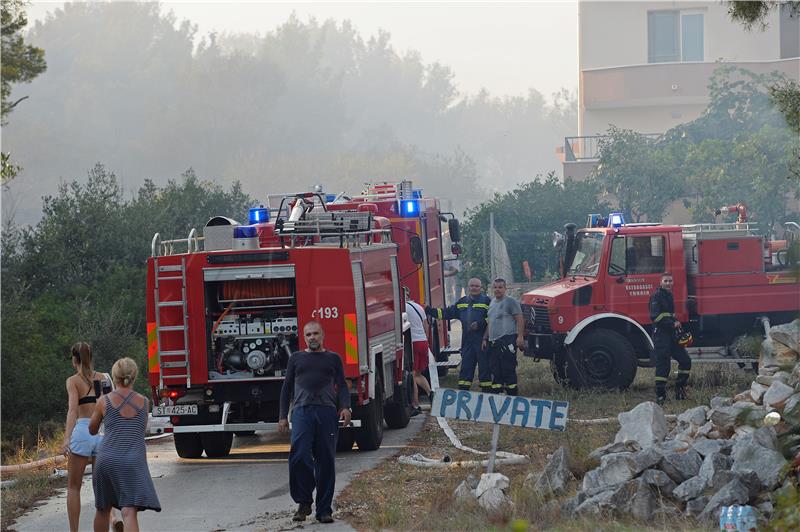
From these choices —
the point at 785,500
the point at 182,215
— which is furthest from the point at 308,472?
the point at 182,215

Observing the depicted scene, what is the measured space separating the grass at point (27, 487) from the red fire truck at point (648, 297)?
299 inches

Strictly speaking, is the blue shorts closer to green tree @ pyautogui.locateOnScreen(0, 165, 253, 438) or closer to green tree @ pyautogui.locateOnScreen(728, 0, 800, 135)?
green tree @ pyautogui.locateOnScreen(728, 0, 800, 135)

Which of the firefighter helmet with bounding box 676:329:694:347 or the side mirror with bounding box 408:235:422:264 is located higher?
the side mirror with bounding box 408:235:422:264

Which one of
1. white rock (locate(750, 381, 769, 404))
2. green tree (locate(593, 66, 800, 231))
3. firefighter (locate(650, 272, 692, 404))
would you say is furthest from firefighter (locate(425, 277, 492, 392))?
green tree (locate(593, 66, 800, 231))

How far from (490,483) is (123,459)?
3235mm

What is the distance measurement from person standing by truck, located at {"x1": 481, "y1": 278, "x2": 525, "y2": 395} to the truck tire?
50.0 inches

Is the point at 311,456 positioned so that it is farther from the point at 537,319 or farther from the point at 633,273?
the point at 633,273

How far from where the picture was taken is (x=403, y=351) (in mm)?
16016

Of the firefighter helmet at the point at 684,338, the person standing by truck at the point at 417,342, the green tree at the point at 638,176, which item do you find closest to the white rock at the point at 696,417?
the firefighter helmet at the point at 684,338

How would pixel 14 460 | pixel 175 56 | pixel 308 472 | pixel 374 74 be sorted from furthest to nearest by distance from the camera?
1. pixel 374 74
2. pixel 175 56
3. pixel 14 460
4. pixel 308 472

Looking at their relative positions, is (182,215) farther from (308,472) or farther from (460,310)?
(308,472)

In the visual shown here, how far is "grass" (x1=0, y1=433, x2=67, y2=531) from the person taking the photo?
11234 millimetres

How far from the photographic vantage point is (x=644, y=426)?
39.8 feet

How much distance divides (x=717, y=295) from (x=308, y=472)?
959 cm
